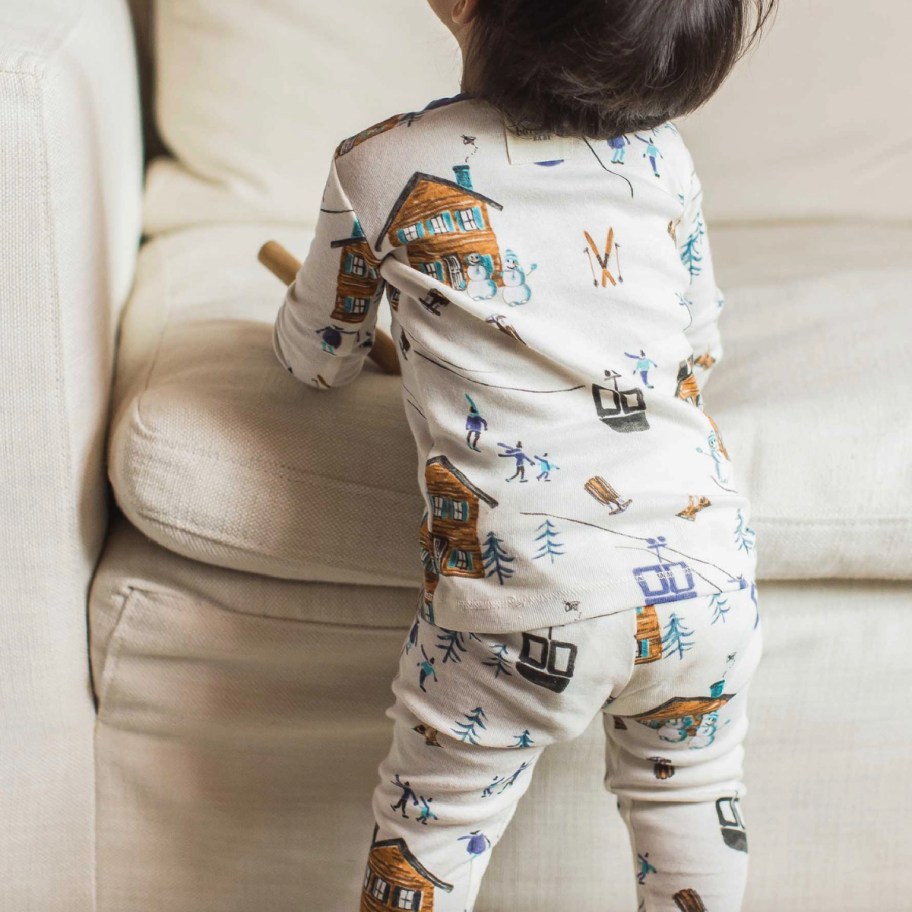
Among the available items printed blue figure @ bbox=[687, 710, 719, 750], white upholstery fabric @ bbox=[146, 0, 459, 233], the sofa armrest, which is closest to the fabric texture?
printed blue figure @ bbox=[687, 710, 719, 750]

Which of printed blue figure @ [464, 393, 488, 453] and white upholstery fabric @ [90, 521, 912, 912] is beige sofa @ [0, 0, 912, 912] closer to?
white upholstery fabric @ [90, 521, 912, 912]

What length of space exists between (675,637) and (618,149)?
32cm

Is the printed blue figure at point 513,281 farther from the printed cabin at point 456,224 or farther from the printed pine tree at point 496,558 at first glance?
the printed pine tree at point 496,558

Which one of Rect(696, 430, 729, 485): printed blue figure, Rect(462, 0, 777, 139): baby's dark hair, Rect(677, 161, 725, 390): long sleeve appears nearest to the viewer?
Rect(462, 0, 777, 139): baby's dark hair

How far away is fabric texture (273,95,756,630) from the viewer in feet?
2.12

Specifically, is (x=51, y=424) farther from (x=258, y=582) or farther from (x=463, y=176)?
(x=463, y=176)

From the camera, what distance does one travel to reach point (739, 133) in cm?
122

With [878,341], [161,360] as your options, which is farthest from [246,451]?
[878,341]

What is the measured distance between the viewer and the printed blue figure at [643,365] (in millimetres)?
684

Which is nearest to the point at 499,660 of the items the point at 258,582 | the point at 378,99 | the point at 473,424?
the point at 473,424

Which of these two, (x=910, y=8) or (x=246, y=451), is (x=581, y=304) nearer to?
(x=246, y=451)

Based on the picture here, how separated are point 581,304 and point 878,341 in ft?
1.31

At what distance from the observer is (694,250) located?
84 cm

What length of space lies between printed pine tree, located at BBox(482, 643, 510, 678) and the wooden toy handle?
1.06ft
